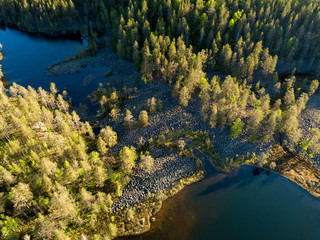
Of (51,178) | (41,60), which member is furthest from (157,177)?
(41,60)

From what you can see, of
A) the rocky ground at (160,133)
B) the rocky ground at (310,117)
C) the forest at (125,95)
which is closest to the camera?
the forest at (125,95)

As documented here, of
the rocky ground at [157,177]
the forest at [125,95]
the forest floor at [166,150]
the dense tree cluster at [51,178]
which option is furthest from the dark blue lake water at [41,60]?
the rocky ground at [157,177]

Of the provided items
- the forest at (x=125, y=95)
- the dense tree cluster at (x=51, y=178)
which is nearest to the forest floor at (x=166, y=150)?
the forest at (x=125, y=95)

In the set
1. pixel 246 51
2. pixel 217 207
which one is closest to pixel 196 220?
pixel 217 207

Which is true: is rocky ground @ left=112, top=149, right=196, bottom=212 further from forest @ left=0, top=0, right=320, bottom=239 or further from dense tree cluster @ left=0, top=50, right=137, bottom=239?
dense tree cluster @ left=0, top=50, right=137, bottom=239

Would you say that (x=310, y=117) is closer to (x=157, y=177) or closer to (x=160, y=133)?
(x=160, y=133)

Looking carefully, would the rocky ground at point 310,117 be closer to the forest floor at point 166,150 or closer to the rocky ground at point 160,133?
the forest floor at point 166,150

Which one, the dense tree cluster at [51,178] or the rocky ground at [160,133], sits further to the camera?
the rocky ground at [160,133]

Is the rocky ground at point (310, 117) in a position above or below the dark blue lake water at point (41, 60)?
below

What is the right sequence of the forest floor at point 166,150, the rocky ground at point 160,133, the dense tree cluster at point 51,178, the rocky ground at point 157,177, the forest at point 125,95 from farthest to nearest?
the rocky ground at point 160,133 < the forest floor at point 166,150 < the rocky ground at point 157,177 < the forest at point 125,95 < the dense tree cluster at point 51,178
